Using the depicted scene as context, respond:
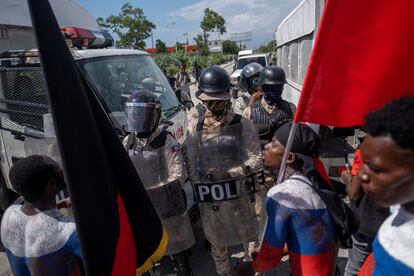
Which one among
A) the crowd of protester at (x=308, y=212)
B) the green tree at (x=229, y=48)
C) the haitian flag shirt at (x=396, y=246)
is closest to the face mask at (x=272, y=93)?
the crowd of protester at (x=308, y=212)

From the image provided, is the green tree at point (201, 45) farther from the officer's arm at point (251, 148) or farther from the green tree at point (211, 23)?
the officer's arm at point (251, 148)

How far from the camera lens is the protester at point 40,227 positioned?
5.58ft

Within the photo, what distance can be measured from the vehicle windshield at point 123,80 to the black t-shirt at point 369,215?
2.42 meters

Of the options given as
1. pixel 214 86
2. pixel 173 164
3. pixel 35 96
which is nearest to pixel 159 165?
pixel 173 164

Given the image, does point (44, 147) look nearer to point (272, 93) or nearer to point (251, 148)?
point (251, 148)

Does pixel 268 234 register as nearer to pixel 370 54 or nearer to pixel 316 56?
pixel 316 56

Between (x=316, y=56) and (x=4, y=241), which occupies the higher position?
(x=316, y=56)

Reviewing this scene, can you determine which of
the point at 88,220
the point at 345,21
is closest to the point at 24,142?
the point at 88,220

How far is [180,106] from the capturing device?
190 inches

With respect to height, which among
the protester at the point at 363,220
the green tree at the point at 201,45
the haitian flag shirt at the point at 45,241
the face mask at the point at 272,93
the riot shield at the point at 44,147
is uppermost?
the green tree at the point at 201,45

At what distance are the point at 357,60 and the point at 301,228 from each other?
97 centimetres

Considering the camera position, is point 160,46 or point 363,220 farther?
point 160,46

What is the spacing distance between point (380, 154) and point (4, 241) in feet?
6.22

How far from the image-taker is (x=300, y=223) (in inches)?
70.0
